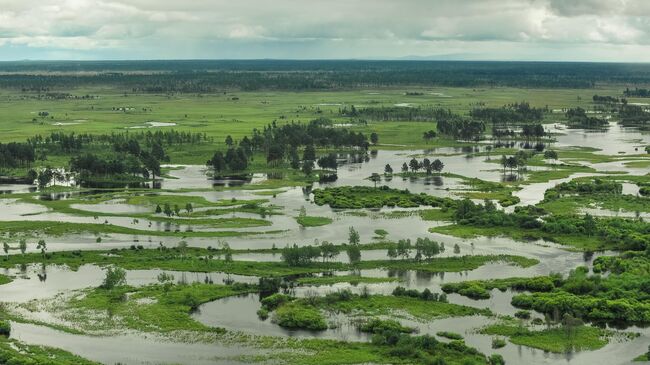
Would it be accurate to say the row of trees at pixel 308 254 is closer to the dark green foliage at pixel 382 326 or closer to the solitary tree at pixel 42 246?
the dark green foliage at pixel 382 326

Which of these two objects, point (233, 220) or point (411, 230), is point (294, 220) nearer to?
point (233, 220)

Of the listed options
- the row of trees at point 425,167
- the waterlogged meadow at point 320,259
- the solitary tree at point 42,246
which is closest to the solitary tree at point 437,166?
the row of trees at point 425,167

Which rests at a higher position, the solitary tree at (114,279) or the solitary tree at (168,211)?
the solitary tree at (168,211)

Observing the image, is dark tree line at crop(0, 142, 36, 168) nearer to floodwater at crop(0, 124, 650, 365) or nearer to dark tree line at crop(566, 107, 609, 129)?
floodwater at crop(0, 124, 650, 365)

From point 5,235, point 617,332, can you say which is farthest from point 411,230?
point 5,235

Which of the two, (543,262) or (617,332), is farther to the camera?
(543,262)

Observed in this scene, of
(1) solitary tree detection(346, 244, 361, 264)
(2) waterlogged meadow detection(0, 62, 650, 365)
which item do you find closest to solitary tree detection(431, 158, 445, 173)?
(2) waterlogged meadow detection(0, 62, 650, 365)
